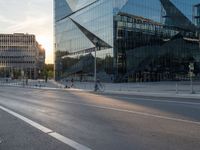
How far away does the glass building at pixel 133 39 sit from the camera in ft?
244

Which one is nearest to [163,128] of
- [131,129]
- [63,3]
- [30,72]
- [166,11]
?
[131,129]

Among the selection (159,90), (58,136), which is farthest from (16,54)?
(58,136)

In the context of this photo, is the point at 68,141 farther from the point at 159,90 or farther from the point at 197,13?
the point at 197,13

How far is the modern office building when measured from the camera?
6860 inches

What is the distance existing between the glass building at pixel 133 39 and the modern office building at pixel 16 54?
81.7 metres

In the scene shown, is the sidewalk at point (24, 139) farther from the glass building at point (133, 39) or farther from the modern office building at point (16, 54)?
the modern office building at point (16, 54)

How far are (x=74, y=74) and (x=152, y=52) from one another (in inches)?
902

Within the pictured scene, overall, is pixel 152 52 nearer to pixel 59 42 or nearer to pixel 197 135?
pixel 59 42

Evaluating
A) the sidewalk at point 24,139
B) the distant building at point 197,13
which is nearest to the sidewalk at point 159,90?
the sidewalk at point 24,139

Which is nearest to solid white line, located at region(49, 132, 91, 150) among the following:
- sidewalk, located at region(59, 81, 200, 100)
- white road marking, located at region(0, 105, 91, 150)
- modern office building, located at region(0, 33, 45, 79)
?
white road marking, located at region(0, 105, 91, 150)

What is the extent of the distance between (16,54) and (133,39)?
356 ft

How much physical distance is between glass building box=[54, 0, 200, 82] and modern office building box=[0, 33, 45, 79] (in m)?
81.7

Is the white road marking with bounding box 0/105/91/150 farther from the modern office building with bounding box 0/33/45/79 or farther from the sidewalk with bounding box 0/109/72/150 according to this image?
the modern office building with bounding box 0/33/45/79

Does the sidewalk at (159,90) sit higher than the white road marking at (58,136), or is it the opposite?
the sidewalk at (159,90)
